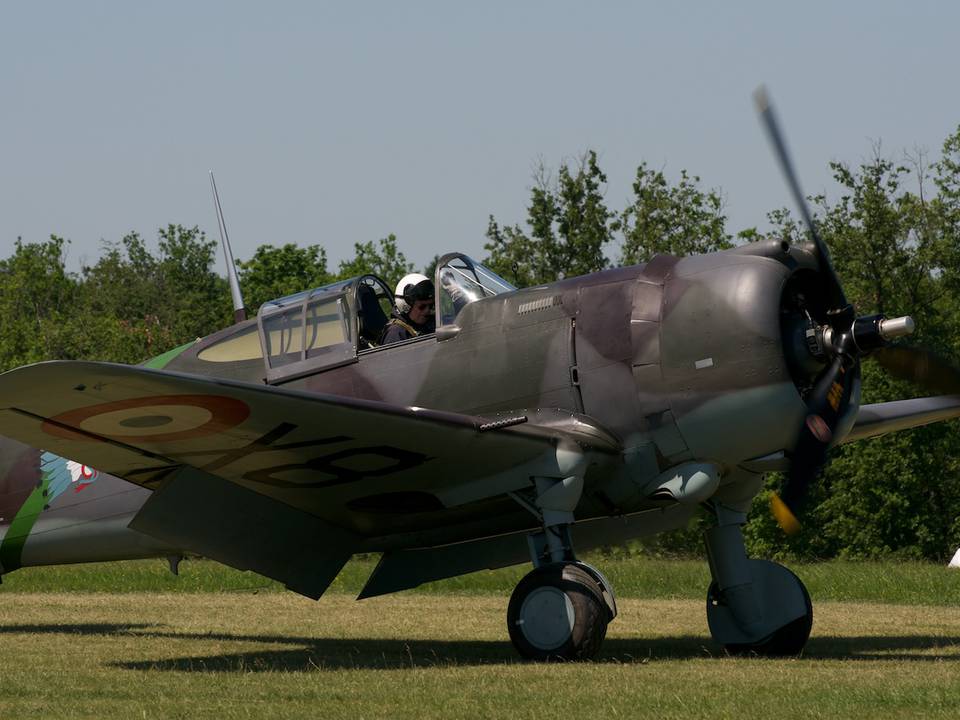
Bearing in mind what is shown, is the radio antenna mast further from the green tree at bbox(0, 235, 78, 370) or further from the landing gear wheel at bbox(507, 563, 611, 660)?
the green tree at bbox(0, 235, 78, 370)

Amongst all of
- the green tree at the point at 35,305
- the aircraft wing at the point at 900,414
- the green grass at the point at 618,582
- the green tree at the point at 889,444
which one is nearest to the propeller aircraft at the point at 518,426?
the aircraft wing at the point at 900,414

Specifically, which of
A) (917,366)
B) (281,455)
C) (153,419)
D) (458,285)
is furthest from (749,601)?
(153,419)

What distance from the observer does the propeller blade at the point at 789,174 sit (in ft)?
34.1

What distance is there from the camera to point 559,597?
10148 millimetres

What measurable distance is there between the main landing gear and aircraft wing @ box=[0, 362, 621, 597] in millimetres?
229

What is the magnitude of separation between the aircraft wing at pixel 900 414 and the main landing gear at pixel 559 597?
4048 millimetres

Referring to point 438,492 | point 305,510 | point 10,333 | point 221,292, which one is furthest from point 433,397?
point 221,292

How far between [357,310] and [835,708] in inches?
216

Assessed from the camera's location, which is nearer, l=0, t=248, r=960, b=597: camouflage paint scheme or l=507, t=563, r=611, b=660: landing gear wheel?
l=0, t=248, r=960, b=597: camouflage paint scheme

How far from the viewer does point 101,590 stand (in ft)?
67.0

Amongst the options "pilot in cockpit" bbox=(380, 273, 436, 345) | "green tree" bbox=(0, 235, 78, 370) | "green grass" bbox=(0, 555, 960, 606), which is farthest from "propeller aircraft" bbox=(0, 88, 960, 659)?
"green tree" bbox=(0, 235, 78, 370)

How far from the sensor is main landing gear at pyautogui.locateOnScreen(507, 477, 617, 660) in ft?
33.0

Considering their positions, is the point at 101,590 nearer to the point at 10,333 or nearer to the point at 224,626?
the point at 224,626

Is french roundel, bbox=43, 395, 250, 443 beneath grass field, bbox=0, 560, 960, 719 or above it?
above
